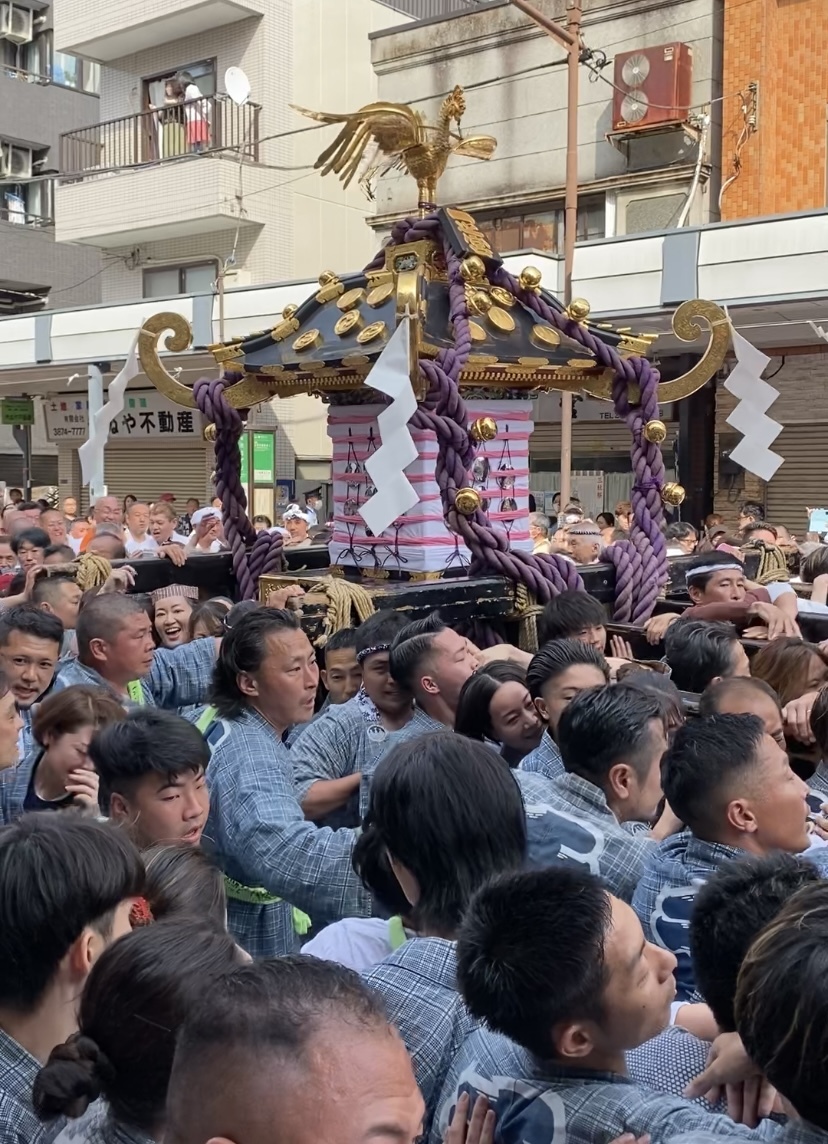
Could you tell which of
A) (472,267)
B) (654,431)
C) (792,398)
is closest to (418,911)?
(472,267)

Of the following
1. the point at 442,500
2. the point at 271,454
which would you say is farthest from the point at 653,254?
the point at 442,500

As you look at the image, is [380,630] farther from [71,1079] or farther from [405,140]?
[405,140]

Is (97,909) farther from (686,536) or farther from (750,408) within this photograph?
(686,536)

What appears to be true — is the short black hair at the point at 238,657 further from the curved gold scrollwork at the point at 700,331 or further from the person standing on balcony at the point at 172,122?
the person standing on balcony at the point at 172,122

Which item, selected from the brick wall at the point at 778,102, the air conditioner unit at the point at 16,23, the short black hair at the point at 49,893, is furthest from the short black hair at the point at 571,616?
the air conditioner unit at the point at 16,23

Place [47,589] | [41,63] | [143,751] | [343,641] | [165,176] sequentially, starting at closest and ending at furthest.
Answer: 1. [143,751]
2. [343,641]
3. [47,589]
4. [165,176]
5. [41,63]

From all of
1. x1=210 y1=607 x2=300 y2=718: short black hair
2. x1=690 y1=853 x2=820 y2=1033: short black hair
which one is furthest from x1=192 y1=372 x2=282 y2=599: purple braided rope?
x1=690 y1=853 x2=820 y2=1033: short black hair

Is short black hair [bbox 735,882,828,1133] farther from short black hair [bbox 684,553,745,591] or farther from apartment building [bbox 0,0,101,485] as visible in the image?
apartment building [bbox 0,0,101,485]

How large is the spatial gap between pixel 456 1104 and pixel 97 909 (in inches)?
24.9

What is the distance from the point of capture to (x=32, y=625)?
12.6ft

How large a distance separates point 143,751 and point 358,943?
2.51 ft

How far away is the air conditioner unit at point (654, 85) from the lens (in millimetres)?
13711

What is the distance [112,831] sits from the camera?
76.0 inches

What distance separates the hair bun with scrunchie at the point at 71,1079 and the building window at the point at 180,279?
16881mm
